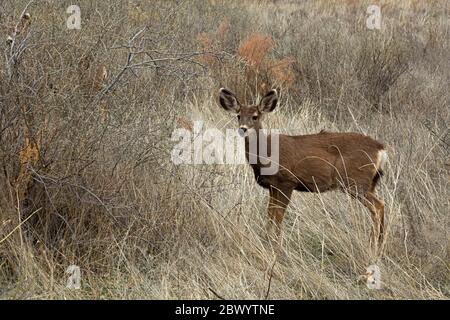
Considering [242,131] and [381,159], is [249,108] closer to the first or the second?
[242,131]

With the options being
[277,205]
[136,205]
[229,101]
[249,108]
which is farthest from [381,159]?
[136,205]

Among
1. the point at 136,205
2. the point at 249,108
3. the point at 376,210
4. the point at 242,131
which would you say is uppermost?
Answer: the point at 249,108

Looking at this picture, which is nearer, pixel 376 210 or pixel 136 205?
pixel 136 205

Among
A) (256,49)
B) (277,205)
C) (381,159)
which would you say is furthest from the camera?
(256,49)

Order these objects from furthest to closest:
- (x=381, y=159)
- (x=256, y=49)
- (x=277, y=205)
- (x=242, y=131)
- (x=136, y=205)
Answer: (x=256, y=49), (x=381, y=159), (x=277, y=205), (x=242, y=131), (x=136, y=205)

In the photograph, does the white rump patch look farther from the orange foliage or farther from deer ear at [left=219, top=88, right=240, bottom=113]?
the orange foliage

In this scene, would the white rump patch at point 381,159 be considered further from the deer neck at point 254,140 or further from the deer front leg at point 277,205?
the deer neck at point 254,140

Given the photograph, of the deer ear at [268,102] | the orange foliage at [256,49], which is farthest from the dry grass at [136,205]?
the orange foliage at [256,49]

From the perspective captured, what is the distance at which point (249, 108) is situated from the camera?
6.27 m

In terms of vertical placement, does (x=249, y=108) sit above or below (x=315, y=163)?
above

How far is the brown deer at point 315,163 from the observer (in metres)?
6.27

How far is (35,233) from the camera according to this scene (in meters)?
5.32

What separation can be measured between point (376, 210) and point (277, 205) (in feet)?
2.40

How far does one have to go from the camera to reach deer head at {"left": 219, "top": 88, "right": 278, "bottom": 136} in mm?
6223
